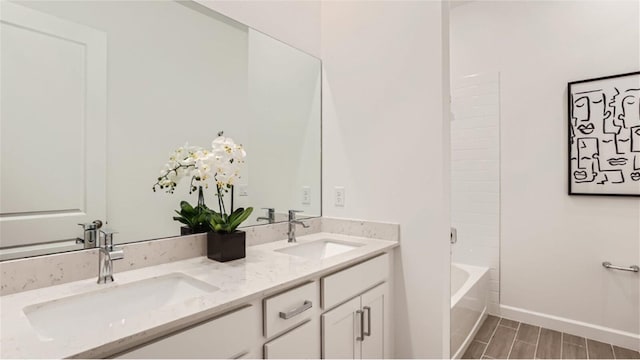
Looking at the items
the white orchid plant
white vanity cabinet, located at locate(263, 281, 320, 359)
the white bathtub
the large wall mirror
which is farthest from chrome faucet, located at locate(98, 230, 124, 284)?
the white bathtub

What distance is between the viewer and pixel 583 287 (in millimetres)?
2420

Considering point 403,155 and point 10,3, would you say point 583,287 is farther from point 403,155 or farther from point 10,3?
point 10,3

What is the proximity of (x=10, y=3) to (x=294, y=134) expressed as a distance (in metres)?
1.32

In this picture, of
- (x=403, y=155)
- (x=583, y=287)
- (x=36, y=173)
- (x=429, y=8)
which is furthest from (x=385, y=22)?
(x=583, y=287)

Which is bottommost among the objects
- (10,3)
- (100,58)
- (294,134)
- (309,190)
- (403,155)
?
(309,190)

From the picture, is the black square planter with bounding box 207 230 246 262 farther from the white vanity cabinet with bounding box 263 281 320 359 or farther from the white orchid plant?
the white vanity cabinet with bounding box 263 281 320 359

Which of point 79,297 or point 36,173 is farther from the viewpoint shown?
point 36,173

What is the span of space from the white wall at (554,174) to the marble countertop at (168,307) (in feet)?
5.40

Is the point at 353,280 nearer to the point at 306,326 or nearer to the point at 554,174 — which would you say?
the point at 306,326

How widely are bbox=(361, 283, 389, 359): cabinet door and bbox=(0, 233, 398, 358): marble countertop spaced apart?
0.21 meters

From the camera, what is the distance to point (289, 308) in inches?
45.5

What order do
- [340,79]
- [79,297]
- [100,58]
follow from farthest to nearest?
1. [340,79]
2. [100,58]
3. [79,297]

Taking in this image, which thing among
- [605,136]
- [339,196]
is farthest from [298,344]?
[605,136]

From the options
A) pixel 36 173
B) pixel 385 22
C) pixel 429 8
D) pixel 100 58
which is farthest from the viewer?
pixel 385 22
